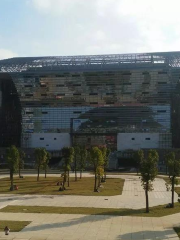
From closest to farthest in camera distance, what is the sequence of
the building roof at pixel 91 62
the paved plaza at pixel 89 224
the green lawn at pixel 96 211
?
the paved plaza at pixel 89 224
the green lawn at pixel 96 211
the building roof at pixel 91 62

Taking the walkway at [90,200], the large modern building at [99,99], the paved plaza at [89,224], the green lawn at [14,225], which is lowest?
the walkway at [90,200]

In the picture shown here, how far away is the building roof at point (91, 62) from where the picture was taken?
121m

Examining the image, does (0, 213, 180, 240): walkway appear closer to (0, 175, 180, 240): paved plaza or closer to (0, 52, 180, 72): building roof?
(0, 175, 180, 240): paved plaza

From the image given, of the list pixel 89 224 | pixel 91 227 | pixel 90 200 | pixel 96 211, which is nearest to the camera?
pixel 91 227

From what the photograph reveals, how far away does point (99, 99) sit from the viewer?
127188 millimetres

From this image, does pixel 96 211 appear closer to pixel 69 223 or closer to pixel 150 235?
pixel 69 223

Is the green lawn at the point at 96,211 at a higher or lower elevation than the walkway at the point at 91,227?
lower

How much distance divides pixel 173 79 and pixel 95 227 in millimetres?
101317

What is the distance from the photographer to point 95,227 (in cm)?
2716

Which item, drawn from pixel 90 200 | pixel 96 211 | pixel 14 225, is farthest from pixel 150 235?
pixel 90 200

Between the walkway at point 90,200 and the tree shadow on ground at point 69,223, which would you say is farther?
the walkway at point 90,200

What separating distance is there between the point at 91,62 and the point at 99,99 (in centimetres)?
1457

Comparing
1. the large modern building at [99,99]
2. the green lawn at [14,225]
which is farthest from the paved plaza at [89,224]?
the large modern building at [99,99]

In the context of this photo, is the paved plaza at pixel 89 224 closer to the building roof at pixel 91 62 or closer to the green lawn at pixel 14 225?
the green lawn at pixel 14 225
